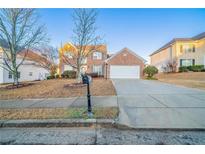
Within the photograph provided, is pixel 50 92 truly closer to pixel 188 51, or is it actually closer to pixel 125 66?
pixel 125 66

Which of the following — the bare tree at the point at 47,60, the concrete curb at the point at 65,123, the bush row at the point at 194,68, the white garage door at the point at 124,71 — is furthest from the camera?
the bare tree at the point at 47,60

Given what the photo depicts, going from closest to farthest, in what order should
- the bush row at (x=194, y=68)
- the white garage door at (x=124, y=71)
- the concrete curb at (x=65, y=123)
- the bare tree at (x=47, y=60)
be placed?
the concrete curb at (x=65, y=123) → the bush row at (x=194, y=68) → the white garage door at (x=124, y=71) → the bare tree at (x=47, y=60)

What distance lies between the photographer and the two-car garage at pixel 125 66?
2648cm

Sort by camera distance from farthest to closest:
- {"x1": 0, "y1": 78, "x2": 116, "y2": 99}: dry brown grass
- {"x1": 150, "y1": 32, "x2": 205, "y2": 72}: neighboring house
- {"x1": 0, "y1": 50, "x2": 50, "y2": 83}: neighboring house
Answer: {"x1": 150, "y1": 32, "x2": 205, "y2": 72}: neighboring house → {"x1": 0, "y1": 50, "x2": 50, "y2": 83}: neighboring house → {"x1": 0, "y1": 78, "x2": 116, "y2": 99}: dry brown grass

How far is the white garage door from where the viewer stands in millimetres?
26375

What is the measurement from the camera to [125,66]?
2684 centimetres

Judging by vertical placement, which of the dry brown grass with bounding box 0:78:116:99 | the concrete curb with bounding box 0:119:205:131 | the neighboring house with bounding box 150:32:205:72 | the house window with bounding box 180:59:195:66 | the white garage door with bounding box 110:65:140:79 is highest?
the neighboring house with bounding box 150:32:205:72

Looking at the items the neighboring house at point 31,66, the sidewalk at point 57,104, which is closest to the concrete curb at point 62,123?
the sidewalk at point 57,104

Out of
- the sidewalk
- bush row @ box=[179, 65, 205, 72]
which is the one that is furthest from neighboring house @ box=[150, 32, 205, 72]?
the sidewalk

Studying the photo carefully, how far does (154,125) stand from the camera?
4.45m

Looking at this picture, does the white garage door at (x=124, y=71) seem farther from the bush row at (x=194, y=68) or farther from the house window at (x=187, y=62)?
the house window at (x=187, y=62)

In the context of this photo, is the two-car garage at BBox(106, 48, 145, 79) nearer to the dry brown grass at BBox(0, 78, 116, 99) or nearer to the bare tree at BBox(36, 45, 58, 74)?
the bare tree at BBox(36, 45, 58, 74)
